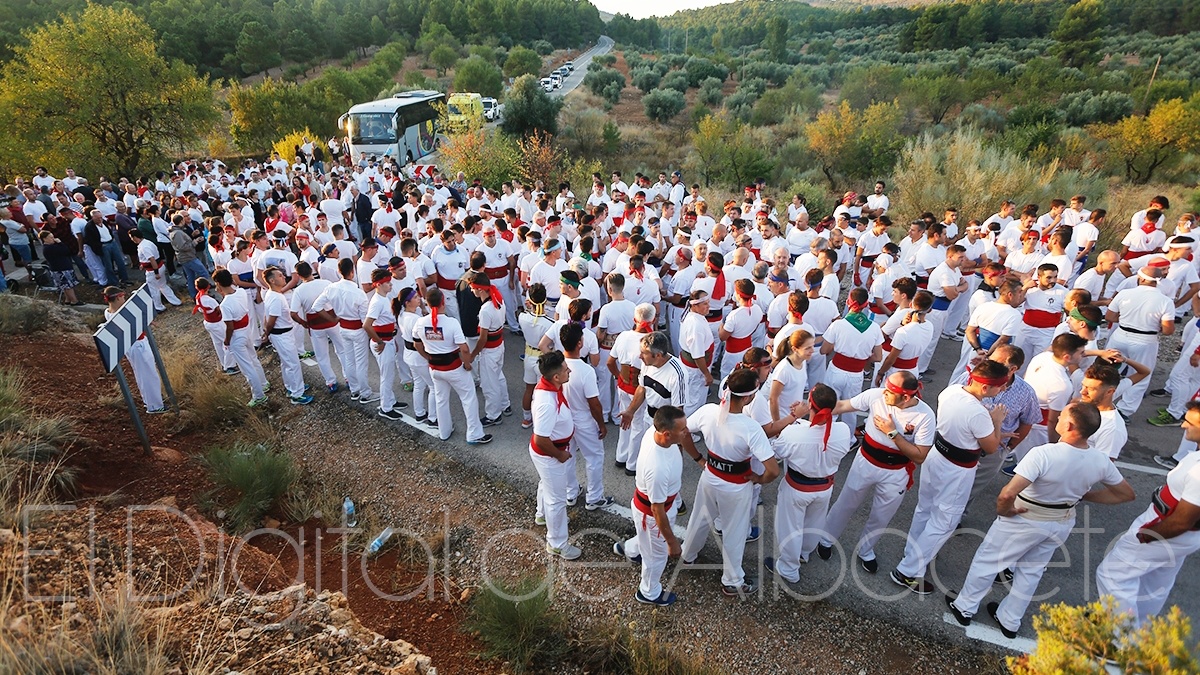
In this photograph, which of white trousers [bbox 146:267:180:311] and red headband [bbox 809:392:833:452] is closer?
red headband [bbox 809:392:833:452]

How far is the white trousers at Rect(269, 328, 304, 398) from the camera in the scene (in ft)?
25.8

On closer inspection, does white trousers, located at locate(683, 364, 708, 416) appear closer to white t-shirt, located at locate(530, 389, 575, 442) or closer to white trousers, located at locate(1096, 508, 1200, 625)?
white t-shirt, located at locate(530, 389, 575, 442)

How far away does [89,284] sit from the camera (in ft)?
44.4

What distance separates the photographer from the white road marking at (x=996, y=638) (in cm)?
443

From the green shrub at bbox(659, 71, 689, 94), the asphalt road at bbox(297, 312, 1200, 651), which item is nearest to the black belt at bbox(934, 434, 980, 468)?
the asphalt road at bbox(297, 312, 1200, 651)

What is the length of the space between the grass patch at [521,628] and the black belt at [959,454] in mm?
3262

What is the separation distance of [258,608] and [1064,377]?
6698 millimetres

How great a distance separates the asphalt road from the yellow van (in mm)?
16687

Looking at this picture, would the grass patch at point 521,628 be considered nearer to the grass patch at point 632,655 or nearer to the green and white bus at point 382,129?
the grass patch at point 632,655

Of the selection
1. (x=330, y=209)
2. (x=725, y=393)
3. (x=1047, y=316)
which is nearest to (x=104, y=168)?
(x=330, y=209)

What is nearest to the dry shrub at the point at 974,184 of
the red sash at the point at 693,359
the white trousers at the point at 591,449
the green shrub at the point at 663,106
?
the red sash at the point at 693,359

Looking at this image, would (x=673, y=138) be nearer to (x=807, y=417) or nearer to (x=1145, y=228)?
(x=1145, y=228)

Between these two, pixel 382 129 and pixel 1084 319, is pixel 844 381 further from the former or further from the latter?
pixel 382 129

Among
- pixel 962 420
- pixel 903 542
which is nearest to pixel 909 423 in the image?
pixel 962 420
